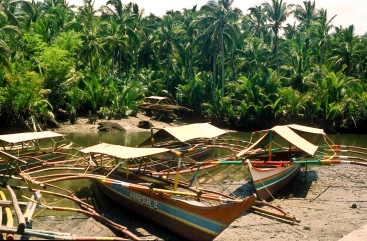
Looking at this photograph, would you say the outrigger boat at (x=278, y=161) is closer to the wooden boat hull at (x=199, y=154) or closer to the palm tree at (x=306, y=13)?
the wooden boat hull at (x=199, y=154)

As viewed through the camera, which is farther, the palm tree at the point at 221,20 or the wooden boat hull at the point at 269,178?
the palm tree at the point at 221,20

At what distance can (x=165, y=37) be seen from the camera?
4772 centimetres

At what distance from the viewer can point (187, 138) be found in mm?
17766

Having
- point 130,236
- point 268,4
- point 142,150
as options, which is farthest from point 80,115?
point 130,236

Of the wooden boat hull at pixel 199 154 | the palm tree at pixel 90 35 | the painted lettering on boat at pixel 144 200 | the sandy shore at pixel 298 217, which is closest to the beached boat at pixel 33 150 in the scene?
the sandy shore at pixel 298 217

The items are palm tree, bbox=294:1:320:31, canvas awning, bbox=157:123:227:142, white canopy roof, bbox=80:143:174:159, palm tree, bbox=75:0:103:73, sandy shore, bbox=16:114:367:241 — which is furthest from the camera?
palm tree, bbox=294:1:320:31

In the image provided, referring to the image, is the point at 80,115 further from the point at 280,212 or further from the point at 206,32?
the point at 280,212

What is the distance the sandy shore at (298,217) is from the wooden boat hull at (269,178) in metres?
0.38

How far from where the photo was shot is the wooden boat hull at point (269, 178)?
13.7 m

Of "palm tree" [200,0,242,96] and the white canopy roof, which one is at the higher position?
"palm tree" [200,0,242,96]

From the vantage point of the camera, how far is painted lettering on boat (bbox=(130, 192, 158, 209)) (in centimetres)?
1118

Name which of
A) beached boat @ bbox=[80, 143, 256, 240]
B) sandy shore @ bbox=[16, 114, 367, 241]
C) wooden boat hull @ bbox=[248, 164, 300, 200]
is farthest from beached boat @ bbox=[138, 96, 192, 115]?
beached boat @ bbox=[80, 143, 256, 240]

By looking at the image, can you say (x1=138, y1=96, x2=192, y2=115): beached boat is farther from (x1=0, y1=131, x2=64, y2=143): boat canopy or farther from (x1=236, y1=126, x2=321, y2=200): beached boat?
(x1=0, y1=131, x2=64, y2=143): boat canopy

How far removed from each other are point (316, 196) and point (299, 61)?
99.0ft
